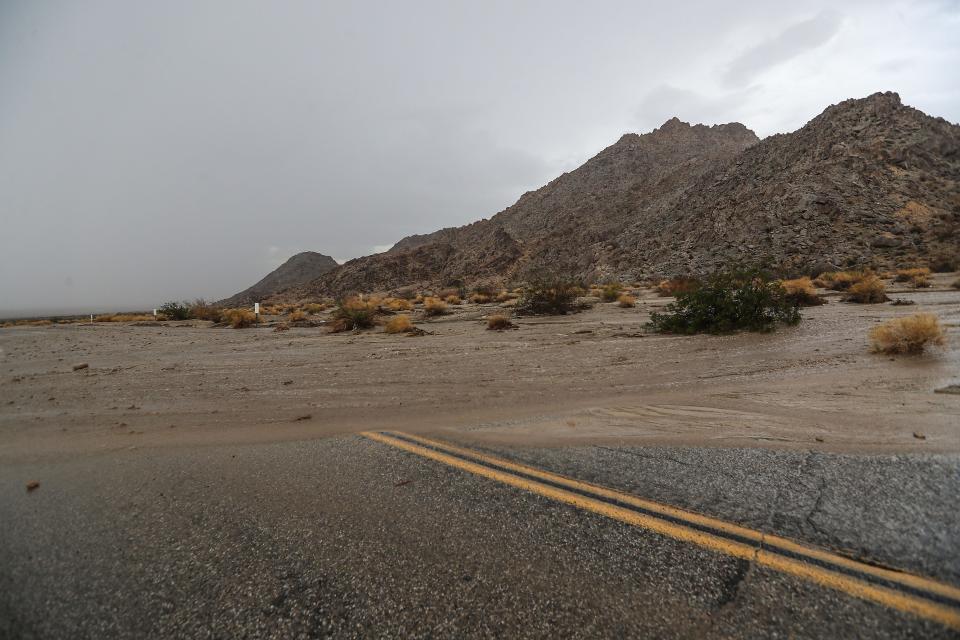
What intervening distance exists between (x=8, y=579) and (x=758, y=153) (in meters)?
53.2

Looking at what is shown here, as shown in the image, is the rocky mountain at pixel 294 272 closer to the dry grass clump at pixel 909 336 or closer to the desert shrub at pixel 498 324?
the desert shrub at pixel 498 324

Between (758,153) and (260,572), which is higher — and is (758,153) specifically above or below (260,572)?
above

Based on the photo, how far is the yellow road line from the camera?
1.64 metres

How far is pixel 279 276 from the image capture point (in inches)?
3868

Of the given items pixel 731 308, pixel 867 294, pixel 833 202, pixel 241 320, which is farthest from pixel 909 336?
pixel 833 202

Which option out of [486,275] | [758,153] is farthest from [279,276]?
[758,153]

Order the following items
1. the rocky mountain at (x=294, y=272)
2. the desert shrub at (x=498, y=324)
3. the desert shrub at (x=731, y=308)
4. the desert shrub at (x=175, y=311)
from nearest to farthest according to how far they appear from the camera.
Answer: the desert shrub at (x=731, y=308), the desert shrub at (x=498, y=324), the desert shrub at (x=175, y=311), the rocky mountain at (x=294, y=272)

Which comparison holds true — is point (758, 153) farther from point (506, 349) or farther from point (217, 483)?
point (217, 483)

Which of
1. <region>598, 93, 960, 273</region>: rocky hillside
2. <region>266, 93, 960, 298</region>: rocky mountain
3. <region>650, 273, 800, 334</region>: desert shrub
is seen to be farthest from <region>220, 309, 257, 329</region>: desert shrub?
<region>598, 93, 960, 273</region>: rocky hillside

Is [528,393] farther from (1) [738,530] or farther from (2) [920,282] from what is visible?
(2) [920,282]

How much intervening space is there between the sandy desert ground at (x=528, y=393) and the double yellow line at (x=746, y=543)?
75 cm

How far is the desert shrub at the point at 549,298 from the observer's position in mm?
15484

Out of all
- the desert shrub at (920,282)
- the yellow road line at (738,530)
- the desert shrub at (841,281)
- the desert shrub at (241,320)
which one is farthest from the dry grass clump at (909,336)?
the desert shrub at (241,320)

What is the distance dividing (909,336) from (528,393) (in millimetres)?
6275
